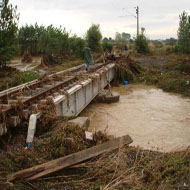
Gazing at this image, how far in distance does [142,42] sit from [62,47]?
13.4 m

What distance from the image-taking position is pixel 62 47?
3188 cm

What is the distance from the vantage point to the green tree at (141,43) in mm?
38094

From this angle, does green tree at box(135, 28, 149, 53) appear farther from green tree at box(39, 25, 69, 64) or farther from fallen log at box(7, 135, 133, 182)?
fallen log at box(7, 135, 133, 182)

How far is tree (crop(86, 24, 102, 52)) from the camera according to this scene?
Answer: 34938mm

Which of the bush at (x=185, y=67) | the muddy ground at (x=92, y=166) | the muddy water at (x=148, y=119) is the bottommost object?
the muddy water at (x=148, y=119)

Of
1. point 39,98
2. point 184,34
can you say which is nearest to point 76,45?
point 184,34

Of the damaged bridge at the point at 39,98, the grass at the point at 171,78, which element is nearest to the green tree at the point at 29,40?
the grass at the point at 171,78

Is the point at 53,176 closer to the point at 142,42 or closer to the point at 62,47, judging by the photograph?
the point at 62,47

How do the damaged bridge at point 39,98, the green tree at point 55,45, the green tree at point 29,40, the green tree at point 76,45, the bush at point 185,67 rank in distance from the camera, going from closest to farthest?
the damaged bridge at point 39,98
the bush at point 185,67
the green tree at point 55,45
the green tree at point 76,45
the green tree at point 29,40

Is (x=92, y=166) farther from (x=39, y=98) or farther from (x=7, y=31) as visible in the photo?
(x=7, y=31)

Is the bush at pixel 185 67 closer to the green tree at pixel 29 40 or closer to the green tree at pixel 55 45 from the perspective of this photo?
the green tree at pixel 55 45

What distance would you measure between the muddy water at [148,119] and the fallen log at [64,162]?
109 cm

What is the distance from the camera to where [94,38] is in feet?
115

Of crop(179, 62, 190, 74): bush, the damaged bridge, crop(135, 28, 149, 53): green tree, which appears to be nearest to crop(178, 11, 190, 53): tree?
crop(135, 28, 149, 53): green tree
